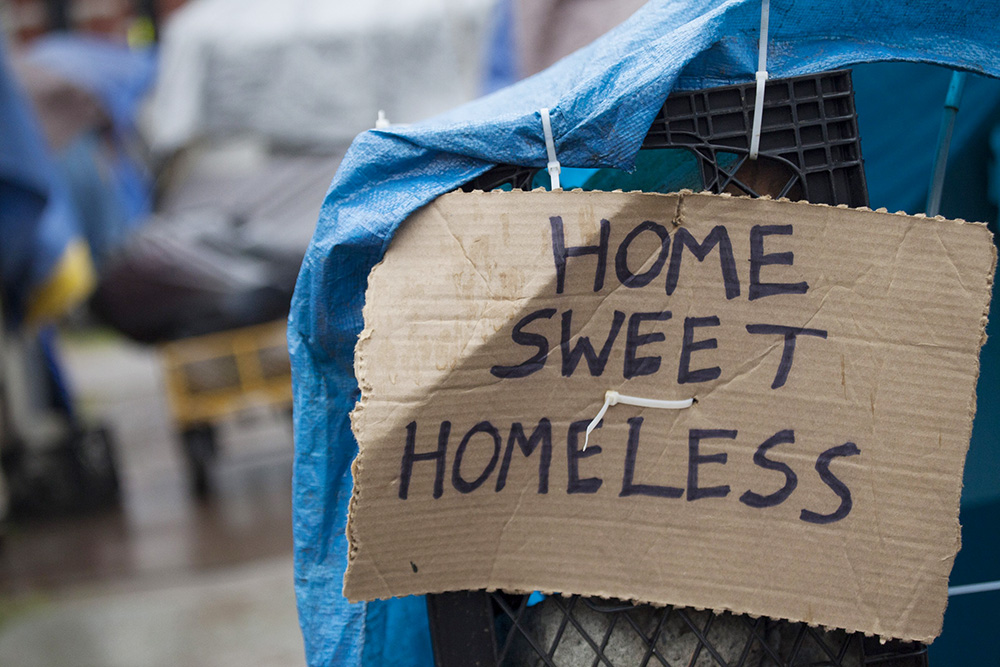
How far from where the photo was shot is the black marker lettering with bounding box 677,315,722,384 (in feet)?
4.38

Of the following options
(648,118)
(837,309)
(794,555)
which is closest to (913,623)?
(794,555)

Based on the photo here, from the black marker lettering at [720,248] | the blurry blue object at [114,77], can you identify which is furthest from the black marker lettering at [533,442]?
the blurry blue object at [114,77]

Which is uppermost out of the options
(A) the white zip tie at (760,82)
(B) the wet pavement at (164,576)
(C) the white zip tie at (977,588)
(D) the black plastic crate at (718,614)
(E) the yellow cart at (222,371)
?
(A) the white zip tie at (760,82)

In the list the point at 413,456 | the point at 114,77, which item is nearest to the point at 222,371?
the point at 114,77

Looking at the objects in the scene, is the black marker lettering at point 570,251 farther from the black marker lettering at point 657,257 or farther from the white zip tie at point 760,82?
the white zip tie at point 760,82

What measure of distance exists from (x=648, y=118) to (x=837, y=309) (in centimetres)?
39

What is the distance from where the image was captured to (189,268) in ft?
16.3

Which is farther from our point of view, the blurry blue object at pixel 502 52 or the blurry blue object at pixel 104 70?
the blurry blue object at pixel 104 70

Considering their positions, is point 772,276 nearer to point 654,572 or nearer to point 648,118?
point 648,118

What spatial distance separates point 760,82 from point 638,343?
428mm

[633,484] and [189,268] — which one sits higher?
[633,484]

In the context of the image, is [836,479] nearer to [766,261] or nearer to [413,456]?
[766,261]

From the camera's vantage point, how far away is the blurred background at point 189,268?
3857 mm

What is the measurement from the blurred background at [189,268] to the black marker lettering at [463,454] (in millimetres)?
2193
